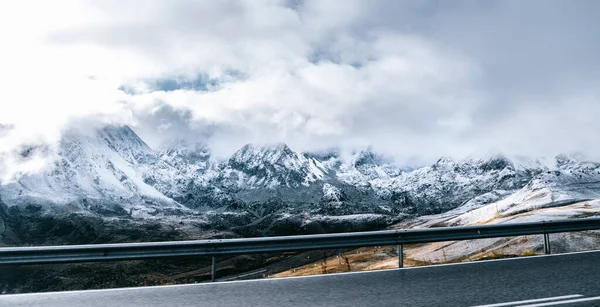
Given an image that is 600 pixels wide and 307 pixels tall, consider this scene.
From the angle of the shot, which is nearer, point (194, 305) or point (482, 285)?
point (194, 305)

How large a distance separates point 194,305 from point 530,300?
5.18m

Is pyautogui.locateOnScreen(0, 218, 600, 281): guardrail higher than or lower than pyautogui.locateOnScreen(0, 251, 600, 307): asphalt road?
higher

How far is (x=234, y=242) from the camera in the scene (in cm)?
1119

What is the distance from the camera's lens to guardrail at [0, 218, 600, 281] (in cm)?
1001

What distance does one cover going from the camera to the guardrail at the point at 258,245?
10008 millimetres

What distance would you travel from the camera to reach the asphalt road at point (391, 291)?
25.8 ft

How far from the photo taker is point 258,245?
11.4 metres

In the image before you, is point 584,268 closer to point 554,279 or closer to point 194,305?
point 554,279

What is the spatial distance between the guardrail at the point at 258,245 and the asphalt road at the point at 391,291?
91cm

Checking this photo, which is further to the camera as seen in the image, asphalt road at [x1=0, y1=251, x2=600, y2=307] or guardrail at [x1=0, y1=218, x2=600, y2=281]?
guardrail at [x1=0, y1=218, x2=600, y2=281]

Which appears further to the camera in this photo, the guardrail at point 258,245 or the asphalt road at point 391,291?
the guardrail at point 258,245

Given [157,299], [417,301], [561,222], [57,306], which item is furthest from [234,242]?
[561,222]

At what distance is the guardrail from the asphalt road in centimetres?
91

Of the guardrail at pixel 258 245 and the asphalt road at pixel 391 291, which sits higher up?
the guardrail at pixel 258 245
